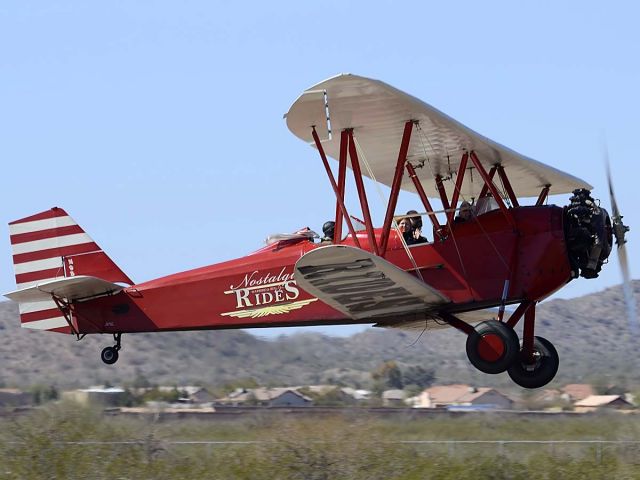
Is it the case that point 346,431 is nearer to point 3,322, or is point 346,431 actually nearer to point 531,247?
point 531,247

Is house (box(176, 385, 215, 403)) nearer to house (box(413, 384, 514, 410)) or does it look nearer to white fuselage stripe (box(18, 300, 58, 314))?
house (box(413, 384, 514, 410))

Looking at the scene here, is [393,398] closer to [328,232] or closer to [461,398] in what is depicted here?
[461,398]

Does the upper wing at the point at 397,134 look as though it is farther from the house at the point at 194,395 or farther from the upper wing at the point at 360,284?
the house at the point at 194,395

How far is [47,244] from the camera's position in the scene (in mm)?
15398

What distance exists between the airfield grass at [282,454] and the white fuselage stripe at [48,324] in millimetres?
1886

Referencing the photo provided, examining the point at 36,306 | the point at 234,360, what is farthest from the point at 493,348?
the point at 234,360

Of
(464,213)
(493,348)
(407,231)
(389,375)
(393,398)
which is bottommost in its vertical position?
(393,398)

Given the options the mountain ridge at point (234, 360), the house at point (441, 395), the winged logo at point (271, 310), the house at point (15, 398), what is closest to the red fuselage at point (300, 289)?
the winged logo at point (271, 310)

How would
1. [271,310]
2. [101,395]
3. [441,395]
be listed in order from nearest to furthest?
1. [271,310]
2. [101,395]
3. [441,395]

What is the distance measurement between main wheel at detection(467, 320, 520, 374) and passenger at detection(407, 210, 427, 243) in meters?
1.31

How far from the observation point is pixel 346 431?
1584 cm

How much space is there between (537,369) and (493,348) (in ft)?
4.73

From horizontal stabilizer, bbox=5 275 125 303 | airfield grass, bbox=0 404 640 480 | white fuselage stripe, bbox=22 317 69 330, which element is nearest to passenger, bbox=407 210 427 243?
airfield grass, bbox=0 404 640 480

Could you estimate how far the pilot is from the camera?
13.6m
